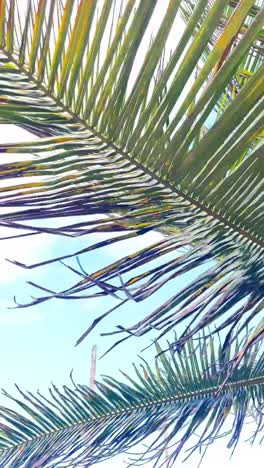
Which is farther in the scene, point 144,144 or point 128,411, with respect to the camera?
point 128,411

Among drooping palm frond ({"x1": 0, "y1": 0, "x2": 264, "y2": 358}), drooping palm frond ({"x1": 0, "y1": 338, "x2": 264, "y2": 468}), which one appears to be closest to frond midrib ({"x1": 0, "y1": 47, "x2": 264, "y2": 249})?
drooping palm frond ({"x1": 0, "y1": 0, "x2": 264, "y2": 358})

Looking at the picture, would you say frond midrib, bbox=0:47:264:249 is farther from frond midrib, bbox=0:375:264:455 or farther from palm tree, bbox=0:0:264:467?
frond midrib, bbox=0:375:264:455

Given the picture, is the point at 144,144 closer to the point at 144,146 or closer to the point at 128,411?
the point at 144,146

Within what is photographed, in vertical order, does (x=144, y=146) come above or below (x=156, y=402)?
above

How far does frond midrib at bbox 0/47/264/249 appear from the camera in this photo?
0.51m

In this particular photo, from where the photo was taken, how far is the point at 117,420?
5.77 ft

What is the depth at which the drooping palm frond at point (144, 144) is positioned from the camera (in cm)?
49

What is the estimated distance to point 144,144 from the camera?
558 mm

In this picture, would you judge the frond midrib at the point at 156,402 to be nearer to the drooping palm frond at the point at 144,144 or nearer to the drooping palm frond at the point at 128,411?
the drooping palm frond at the point at 128,411

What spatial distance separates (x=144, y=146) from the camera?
559 millimetres

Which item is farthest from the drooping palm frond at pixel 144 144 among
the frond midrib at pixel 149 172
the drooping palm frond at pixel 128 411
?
the drooping palm frond at pixel 128 411

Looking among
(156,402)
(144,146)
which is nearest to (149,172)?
(144,146)

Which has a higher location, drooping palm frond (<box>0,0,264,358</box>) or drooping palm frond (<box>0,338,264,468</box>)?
drooping palm frond (<box>0,0,264,358</box>)

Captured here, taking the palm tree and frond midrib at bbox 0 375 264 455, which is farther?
frond midrib at bbox 0 375 264 455
